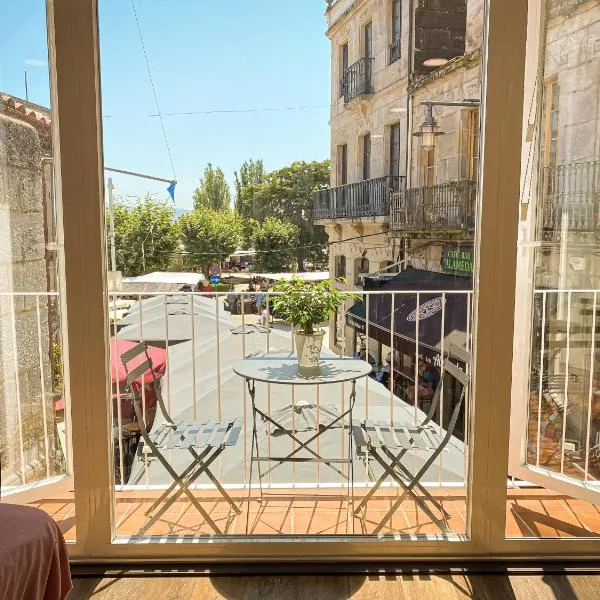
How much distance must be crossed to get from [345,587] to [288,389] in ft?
4.20

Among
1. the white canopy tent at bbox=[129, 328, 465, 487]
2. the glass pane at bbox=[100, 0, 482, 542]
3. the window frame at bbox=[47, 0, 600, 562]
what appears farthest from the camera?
the white canopy tent at bbox=[129, 328, 465, 487]

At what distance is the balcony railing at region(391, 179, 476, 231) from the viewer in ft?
8.35

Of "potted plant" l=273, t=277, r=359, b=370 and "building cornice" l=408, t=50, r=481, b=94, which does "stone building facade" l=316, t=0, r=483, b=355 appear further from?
"potted plant" l=273, t=277, r=359, b=370

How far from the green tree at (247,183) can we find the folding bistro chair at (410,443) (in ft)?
3.68

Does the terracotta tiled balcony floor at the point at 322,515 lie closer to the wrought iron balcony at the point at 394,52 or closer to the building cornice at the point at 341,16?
the wrought iron balcony at the point at 394,52

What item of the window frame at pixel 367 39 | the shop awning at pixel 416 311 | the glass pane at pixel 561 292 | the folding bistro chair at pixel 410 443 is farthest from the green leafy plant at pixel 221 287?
the glass pane at pixel 561 292

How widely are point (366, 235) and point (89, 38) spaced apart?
135 cm

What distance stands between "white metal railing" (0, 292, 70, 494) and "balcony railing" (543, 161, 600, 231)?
2096 millimetres

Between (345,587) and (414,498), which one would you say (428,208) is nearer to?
(414,498)

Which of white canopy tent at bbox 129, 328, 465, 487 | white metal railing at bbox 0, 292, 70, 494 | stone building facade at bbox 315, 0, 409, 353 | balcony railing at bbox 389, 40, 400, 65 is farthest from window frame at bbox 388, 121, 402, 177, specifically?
white metal railing at bbox 0, 292, 70, 494

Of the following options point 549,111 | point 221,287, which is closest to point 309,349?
point 221,287

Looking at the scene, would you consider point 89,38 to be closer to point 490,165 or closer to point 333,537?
point 490,165

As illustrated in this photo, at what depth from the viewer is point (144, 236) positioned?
2.43 meters

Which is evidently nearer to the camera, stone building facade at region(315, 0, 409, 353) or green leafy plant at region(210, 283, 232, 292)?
stone building facade at region(315, 0, 409, 353)
